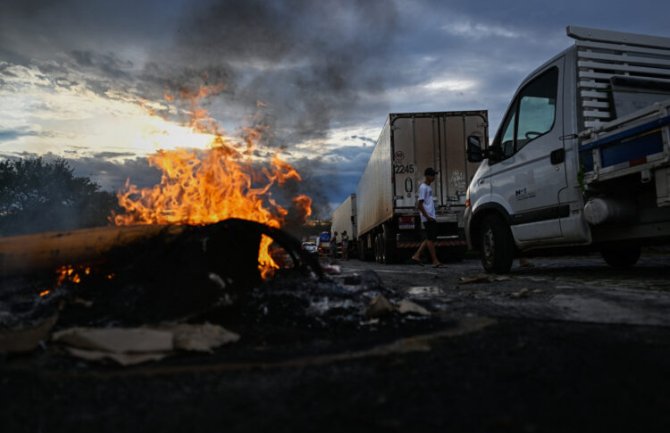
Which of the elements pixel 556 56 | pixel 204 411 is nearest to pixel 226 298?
pixel 204 411

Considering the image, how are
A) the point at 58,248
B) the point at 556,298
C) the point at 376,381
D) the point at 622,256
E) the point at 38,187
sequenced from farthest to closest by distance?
the point at 38,187, the point at 622,256, the point at 556,298, the point at 58,248, the point at 376,381

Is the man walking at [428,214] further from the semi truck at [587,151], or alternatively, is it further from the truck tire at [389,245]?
the truck tire at [389,245]

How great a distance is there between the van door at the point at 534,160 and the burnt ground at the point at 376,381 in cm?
301

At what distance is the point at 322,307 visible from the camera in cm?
383

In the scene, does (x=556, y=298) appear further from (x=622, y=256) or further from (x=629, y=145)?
(x=622, y=256)

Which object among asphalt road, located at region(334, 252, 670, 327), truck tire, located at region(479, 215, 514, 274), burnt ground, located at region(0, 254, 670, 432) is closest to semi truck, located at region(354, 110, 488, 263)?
truck tire, located at region(479, 215, 514, 274)

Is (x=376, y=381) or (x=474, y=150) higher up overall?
(x=474, y=150)

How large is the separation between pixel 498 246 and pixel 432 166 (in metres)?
6.75

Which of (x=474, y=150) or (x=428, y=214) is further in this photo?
(x=428, y=214)

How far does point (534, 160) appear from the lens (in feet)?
22.0

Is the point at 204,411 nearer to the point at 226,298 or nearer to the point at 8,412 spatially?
the point at 8,412

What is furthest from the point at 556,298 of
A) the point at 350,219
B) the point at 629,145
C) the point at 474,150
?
the point at 350,219

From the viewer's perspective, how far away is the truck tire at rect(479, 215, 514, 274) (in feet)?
24.2

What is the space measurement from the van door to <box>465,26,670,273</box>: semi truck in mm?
15
